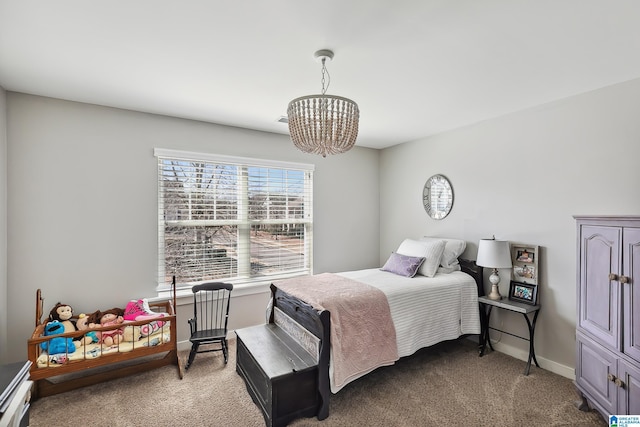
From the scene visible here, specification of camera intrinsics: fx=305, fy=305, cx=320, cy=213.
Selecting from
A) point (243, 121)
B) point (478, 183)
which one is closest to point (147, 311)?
point (243, 121)

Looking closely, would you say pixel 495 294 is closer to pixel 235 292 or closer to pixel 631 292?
pixel 631 292

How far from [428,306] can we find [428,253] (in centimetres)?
70

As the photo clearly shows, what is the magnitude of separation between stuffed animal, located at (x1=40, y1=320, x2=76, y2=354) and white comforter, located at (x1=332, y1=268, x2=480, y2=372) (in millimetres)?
2476

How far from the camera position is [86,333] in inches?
98.0

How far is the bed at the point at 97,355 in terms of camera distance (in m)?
2.31

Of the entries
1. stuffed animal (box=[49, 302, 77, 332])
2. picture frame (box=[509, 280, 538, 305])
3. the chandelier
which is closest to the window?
stuffed animal (box=[49, 302, 77, 332])

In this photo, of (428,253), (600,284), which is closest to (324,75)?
(428,253)

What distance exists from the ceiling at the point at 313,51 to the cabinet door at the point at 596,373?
6.55ft

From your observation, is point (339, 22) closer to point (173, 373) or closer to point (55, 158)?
point (55, 158)

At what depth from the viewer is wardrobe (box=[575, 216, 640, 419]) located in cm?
→ 186

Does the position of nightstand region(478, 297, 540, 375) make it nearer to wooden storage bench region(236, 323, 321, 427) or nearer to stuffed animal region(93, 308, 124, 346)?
wooden storage bench region(236, 323, 321, 427)

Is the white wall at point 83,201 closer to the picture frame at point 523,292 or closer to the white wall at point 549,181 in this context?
the white wall at point 549,181

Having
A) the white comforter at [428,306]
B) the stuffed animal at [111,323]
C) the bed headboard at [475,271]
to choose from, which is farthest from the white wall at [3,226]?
the bed headboard at [475,271]

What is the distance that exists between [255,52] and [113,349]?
2568 millimetres
